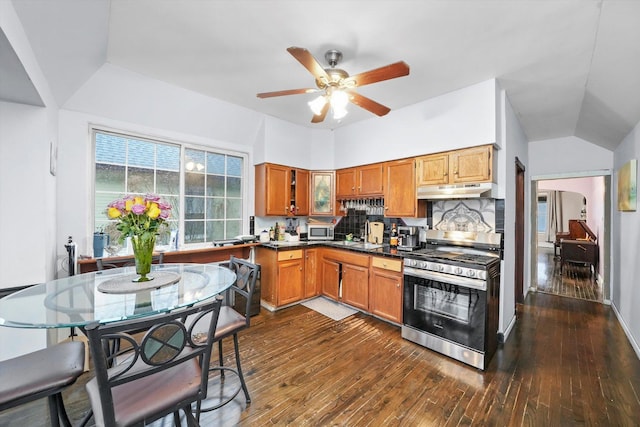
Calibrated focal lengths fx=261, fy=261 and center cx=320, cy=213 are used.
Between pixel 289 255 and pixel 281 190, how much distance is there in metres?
1.04

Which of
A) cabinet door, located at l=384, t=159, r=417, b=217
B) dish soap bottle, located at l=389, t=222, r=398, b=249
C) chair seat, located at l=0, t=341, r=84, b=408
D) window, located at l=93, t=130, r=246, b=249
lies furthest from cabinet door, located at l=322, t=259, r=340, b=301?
chair seat, located at l=0, t=341, r=84, b=408

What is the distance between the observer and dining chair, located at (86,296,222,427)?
107cm

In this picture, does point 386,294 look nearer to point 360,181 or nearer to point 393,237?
point 393,237

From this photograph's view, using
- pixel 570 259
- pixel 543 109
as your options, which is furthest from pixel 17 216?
pixel 570 259

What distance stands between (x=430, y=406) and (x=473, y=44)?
9.36ft

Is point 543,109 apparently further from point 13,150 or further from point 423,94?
point 13,150

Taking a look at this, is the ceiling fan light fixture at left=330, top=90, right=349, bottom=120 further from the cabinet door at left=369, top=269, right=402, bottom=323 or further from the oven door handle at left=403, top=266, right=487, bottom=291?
the cabinet door at left=369, top=269, right=402, bottom=323

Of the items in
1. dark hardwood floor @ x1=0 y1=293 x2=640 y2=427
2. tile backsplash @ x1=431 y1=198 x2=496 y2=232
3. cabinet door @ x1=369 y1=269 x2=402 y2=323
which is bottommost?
dark hardwood floor @ x1=0 y1=293 x2=640 y2=427

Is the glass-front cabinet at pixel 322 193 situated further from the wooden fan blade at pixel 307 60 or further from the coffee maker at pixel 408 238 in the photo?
the wooden fan blade at pixel 307 60

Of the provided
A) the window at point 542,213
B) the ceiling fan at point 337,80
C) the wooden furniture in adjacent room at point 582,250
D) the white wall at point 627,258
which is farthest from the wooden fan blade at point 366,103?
the window at point 542,213

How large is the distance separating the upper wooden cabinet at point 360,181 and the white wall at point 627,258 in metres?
2.75

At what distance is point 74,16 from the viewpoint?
1658mm

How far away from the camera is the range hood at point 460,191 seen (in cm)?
267

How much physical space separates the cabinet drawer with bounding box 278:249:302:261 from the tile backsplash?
192 cm
